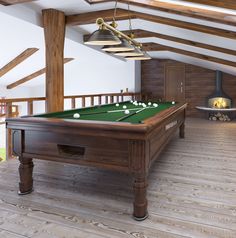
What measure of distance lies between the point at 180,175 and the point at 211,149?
164cm

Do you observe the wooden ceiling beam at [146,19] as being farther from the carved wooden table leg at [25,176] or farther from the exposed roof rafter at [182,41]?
the carved wooden table leg at [25,176]

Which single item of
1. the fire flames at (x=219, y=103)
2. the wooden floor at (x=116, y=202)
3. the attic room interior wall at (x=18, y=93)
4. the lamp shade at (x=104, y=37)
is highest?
the lamp shade at (x=104, y=37)

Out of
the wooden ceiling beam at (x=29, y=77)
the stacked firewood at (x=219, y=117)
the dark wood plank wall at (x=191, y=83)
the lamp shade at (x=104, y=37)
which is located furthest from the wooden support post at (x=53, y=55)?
the stacked firewood at (x=219, y=117)

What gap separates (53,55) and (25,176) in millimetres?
2583

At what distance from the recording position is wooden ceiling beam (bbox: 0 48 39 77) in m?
7.22

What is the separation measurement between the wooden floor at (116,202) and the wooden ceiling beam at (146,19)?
7.09 ft

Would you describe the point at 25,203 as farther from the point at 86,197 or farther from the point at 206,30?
the point at 206,30

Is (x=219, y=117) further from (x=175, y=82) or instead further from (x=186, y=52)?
(x=186, y=52)

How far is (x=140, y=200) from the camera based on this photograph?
83.2 inches

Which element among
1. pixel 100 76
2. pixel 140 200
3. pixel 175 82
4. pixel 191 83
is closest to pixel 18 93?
pixel 100 76

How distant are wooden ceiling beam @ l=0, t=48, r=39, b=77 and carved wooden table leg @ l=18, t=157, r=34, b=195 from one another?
538 cm

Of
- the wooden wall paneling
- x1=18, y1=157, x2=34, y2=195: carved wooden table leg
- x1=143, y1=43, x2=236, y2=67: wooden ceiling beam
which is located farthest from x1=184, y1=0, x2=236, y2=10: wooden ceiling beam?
the wooden wall paneling

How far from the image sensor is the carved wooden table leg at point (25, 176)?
99.7 inches

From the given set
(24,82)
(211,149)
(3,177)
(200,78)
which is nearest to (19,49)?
(24,82)
